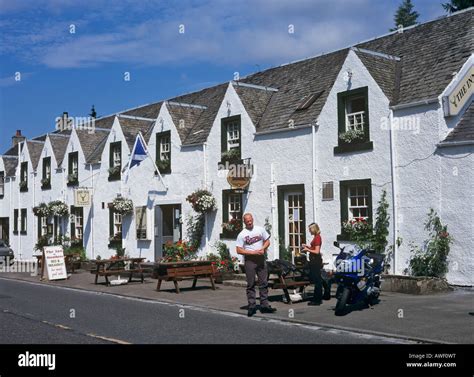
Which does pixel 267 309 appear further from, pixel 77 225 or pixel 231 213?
pixel 77 225

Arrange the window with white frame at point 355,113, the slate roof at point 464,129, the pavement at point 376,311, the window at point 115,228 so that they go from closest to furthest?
the pavement at point 376,311 < the slate roof at point 464,129 < the window with white frame at point 355,113 < the window at point 115,228

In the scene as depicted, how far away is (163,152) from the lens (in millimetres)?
24062

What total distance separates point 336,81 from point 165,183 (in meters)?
8.75

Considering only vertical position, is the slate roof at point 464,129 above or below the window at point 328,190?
above

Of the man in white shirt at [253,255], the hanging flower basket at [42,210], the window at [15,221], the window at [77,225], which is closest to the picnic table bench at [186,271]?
the man in white shirt at [253,255]

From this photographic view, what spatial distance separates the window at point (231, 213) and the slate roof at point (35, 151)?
56.4ft

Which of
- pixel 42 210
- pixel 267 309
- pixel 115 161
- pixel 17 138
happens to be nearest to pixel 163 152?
pixel 115 161

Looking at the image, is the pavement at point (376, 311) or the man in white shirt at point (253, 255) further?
the man in white shirt at point (253, 255)

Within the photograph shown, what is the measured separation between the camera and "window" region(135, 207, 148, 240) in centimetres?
2459

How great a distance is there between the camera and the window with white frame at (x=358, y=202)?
1683 cm

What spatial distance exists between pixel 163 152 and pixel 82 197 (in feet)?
17.1

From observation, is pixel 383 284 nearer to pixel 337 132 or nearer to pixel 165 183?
pixel 337 132

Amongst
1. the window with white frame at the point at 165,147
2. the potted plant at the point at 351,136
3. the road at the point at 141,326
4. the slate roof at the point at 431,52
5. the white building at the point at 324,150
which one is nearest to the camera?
the road at the point at 141,326

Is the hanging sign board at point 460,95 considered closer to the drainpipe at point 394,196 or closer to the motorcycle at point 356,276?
the drainpipe at point 394,196
